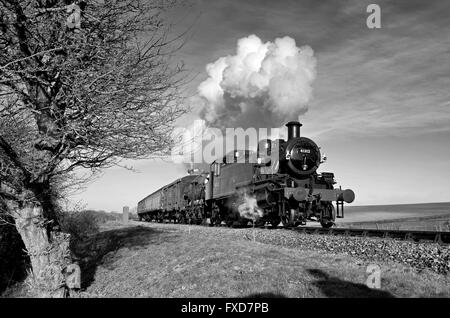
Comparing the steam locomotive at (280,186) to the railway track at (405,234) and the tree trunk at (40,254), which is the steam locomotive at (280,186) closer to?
the railway track at (405,234)

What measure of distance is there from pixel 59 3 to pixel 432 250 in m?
10.7

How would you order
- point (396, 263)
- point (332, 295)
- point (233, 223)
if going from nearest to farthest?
point (332, 295), point (396, 263), point (233, 223)

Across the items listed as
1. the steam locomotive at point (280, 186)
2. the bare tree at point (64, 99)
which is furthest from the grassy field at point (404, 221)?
the bare tree at point (64, 99)

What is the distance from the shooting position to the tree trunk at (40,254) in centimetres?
934

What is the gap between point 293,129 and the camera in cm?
1970

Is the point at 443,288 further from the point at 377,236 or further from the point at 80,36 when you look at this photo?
the point at 80,36

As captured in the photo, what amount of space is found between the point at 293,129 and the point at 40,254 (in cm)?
1325

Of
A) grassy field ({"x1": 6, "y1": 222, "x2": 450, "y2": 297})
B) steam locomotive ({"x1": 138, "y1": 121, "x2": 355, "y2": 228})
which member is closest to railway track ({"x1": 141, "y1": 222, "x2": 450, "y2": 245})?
steam locomotive ({"x1": 138, "y1": 121, "x2": 355, "y2": 228})

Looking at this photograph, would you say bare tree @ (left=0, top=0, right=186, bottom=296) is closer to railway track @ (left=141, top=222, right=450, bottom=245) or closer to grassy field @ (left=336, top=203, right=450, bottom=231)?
railway track @ (left=141, top=222, right=450, bottom=245)

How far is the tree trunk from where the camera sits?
30.6 feet

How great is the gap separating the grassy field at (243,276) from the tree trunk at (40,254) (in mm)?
923

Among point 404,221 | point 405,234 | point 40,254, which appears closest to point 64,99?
point 40,254

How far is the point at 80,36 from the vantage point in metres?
9.33
